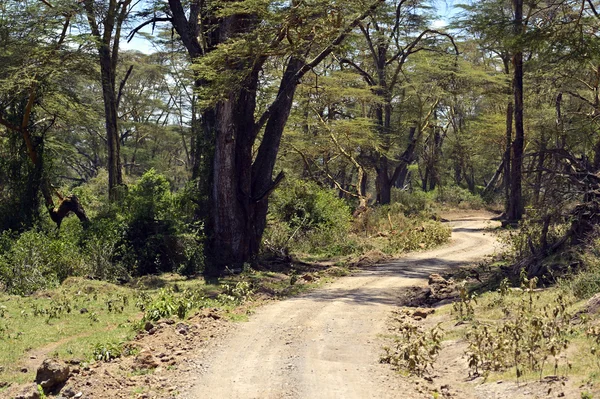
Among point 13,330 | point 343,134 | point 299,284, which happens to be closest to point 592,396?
point 13,330

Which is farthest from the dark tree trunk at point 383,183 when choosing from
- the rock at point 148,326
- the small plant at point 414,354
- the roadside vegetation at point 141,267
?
the small plant at point 414,354

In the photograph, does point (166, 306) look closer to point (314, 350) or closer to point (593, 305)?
point (314, 350)

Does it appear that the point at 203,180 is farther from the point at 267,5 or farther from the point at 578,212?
the point at 578,212

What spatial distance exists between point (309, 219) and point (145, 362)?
1284 centimetres

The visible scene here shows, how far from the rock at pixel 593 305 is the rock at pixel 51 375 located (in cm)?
586

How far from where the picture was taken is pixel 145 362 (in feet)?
25.8

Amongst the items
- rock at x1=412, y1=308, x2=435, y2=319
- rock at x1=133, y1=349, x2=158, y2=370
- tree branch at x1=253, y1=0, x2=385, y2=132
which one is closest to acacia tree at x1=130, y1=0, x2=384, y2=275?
tree branch at x1=253, y1=0, x2=385, y2=132

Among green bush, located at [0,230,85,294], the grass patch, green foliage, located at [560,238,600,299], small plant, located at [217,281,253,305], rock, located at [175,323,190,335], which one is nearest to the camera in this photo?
the grass patch

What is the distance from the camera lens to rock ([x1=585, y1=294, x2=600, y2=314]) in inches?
308

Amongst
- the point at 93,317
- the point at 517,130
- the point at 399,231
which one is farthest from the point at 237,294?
the point at 517,130

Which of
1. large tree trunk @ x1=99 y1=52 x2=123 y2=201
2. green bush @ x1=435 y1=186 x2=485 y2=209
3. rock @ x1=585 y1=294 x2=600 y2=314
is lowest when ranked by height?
rock @ x1=585 y1=294 x2=600 y2=314

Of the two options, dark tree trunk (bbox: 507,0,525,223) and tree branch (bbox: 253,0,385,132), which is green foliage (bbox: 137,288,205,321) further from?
dark tree trunk (bbox: 507,0,525,223)

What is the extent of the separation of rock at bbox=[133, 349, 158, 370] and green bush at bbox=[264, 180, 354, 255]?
32.5ft

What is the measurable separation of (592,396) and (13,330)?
7357mm
